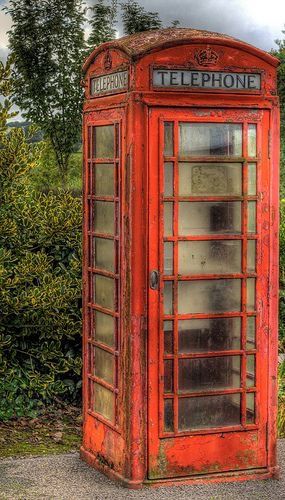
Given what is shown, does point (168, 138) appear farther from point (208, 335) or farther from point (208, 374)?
point (208, 374)

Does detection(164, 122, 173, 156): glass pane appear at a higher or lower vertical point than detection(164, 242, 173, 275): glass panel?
higher

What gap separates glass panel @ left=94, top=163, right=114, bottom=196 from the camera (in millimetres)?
6066

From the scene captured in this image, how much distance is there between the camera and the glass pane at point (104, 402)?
20.2ft

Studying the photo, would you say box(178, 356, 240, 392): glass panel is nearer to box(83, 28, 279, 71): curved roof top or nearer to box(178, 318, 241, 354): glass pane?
box(178, 318, 241, 354): glass pane

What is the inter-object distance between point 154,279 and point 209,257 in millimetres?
405

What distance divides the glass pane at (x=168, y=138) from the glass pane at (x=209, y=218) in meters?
0.33

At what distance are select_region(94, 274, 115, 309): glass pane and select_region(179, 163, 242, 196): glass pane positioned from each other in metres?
0.76

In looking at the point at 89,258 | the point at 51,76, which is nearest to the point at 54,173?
the point at 51,76

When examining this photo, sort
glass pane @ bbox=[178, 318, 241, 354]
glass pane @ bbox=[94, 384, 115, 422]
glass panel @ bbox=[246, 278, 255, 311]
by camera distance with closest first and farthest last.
Result: glass pane @ bbox=[178, 318, 241, 354] → glass panel @ bbox=[246, 278, 255, 311] → glass pane @ bbox=[94, 384, 115, 422]

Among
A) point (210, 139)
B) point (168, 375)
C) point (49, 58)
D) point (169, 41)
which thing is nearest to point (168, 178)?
point (210, 139)

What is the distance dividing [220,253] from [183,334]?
0.56 m

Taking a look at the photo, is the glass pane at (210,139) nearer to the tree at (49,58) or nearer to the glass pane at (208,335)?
the glass pane at (208,335)

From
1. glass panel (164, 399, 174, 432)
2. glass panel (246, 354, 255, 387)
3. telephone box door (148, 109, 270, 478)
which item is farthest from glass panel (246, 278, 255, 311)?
glass panel (164, 399, 174, 432)

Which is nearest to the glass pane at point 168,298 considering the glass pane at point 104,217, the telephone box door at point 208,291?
the telephone box door at point 208,291
